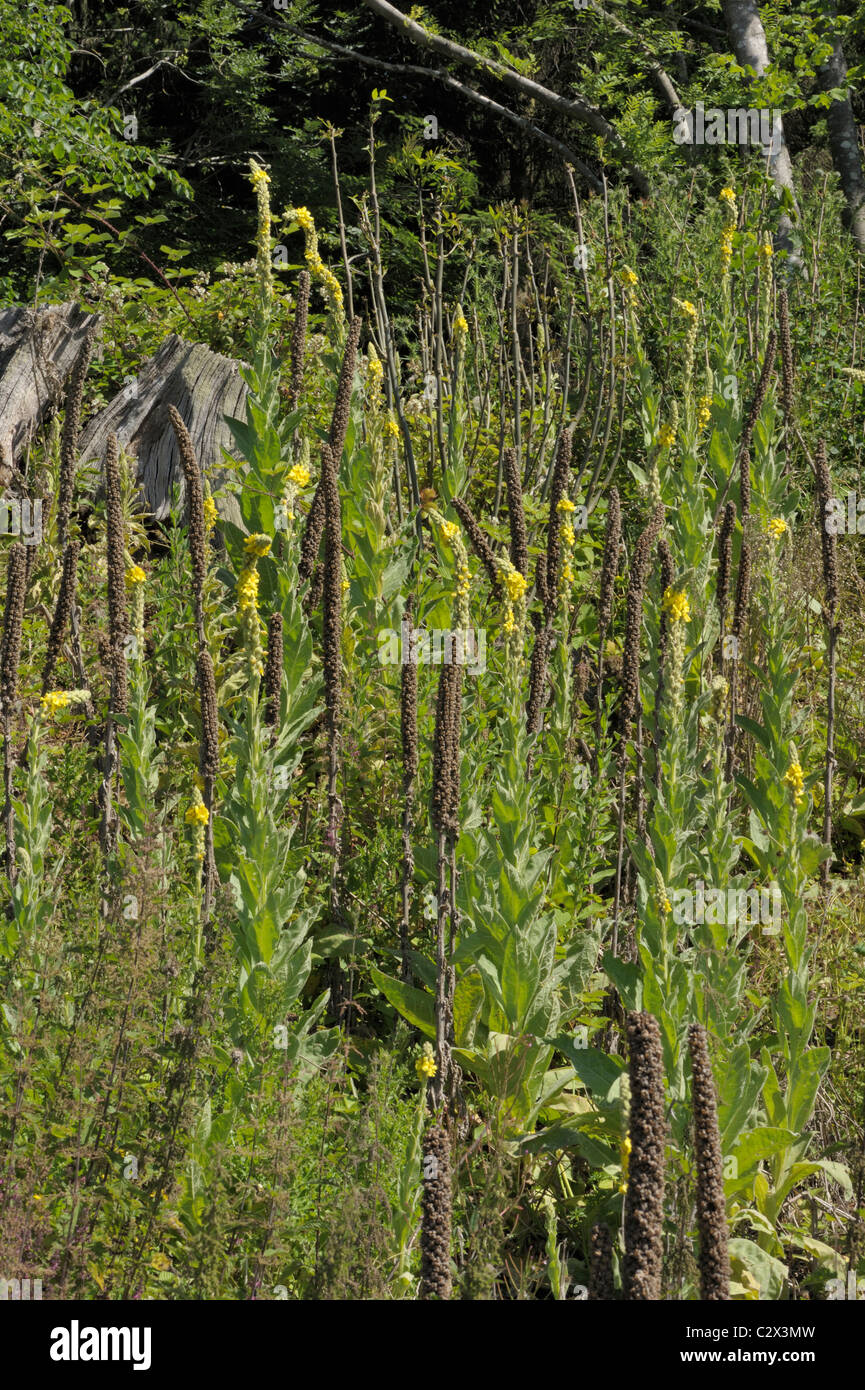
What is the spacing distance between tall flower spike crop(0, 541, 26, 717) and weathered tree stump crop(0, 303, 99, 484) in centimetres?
310

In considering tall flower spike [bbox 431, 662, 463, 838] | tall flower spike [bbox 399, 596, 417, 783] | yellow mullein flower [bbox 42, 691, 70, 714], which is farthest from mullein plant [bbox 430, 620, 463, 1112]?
yellow mullein flower [bbox 42, 691, 70, 714]

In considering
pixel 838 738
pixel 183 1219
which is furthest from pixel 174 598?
pixel 838 738

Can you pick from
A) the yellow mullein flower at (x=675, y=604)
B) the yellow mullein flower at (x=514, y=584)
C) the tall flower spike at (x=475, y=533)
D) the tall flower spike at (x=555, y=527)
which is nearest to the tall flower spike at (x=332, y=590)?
the tall flower spike at (x=475, y=533)

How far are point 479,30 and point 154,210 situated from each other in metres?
4.22

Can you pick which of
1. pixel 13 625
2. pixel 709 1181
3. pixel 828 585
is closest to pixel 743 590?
pixel 828 585

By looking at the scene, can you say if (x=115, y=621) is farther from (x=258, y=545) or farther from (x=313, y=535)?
(x=313, y=535)

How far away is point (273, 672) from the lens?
321 centimetres

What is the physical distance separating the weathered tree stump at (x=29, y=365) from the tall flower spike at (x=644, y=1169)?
5103 millimetres

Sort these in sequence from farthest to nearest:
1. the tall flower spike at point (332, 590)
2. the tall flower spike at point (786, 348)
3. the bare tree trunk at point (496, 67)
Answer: the bare tree trunk at point (496, 67) → the tall flower spike at point (786, 348) → the tall flower spike at point (332, 590)

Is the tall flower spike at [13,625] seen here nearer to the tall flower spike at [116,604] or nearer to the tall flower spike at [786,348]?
the tall flower spike at [116,604]

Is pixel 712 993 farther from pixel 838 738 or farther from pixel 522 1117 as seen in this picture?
pixel 838 738

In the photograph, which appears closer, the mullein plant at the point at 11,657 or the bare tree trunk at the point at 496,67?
the mullein plant at the point at 11,657

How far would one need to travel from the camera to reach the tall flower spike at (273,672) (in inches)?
124

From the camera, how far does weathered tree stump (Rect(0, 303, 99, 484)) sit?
19.6 ft
